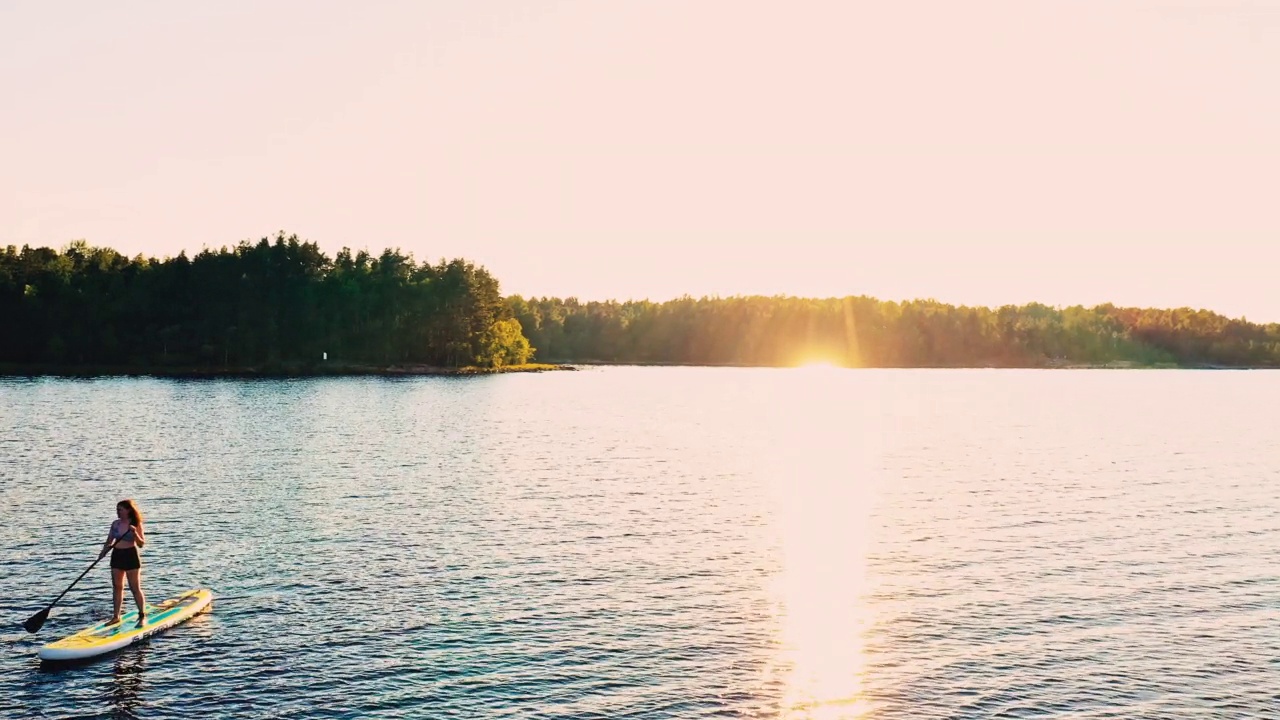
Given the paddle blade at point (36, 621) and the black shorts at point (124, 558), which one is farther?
the black shorts at point (124, 558)

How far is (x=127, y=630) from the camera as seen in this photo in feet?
104

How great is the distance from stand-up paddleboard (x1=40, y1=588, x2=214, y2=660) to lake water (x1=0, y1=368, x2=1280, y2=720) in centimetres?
54

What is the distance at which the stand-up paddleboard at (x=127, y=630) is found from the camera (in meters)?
29.8

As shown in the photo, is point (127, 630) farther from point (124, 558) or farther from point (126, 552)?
point (126, 552)

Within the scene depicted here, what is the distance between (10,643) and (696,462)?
56796 mm

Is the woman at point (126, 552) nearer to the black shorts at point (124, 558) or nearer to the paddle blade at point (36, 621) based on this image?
the black shorts at point (124, 558)

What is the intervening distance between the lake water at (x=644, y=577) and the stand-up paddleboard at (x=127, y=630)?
0.54m

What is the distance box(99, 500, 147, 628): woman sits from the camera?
3244 cm

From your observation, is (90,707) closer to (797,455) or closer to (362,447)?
(362,447)

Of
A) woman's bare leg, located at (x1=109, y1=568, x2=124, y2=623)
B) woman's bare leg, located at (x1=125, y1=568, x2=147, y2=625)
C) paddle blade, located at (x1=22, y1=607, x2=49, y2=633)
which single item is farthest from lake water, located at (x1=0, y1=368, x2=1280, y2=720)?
woman's bare leg, located at (x1=109, y1=568, x2=124, y2=623)

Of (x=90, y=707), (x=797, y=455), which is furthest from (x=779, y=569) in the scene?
(x=797, y=455)

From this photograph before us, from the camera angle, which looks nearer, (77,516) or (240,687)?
(240,687)

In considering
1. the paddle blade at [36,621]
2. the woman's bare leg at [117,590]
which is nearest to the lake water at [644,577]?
the paddle blade at [36,621]

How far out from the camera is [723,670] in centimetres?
3019
